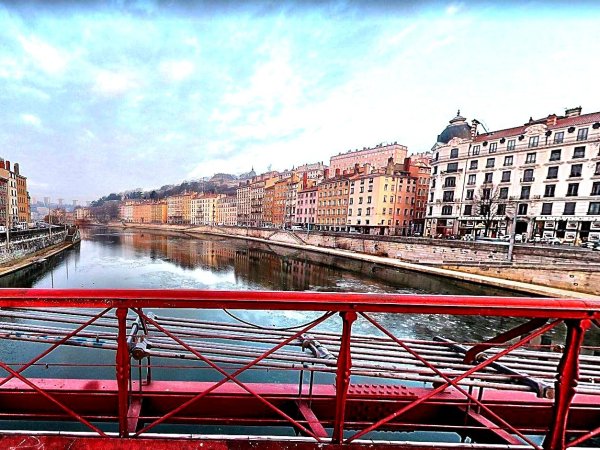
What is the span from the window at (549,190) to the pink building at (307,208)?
39513 mm

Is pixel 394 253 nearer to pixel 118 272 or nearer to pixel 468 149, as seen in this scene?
pixel 468 149

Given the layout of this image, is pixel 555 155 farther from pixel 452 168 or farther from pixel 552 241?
pixel 452 168

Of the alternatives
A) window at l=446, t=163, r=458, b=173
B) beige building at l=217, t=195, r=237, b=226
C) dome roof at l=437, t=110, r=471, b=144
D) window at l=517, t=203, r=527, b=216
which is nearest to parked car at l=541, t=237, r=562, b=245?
window at l=517, t=203, r=527, b=216

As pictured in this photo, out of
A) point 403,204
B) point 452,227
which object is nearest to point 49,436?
point 452,227

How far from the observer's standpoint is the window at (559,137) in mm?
35034

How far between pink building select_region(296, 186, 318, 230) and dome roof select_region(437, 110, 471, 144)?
26818mm

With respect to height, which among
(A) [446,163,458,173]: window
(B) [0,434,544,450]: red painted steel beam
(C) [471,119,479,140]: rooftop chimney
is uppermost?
(C) [471,119,479,140]: rooftop chimney

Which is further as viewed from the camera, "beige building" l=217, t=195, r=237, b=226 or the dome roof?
"beige building" l=217, t=195, r=237, b=226

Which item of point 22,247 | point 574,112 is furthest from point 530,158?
point 22,247

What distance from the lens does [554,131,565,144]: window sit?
3503 centimetres

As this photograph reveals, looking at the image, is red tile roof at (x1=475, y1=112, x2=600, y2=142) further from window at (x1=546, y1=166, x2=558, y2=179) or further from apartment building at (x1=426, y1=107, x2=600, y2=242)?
window at (x1=546, y1=166, x2=558, y2=179)

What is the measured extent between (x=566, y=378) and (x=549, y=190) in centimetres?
4481

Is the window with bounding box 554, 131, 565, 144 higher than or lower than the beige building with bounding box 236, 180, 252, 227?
higher


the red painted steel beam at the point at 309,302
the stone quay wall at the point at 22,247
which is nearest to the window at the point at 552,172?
the red painted steel beam at the point at 309,302
